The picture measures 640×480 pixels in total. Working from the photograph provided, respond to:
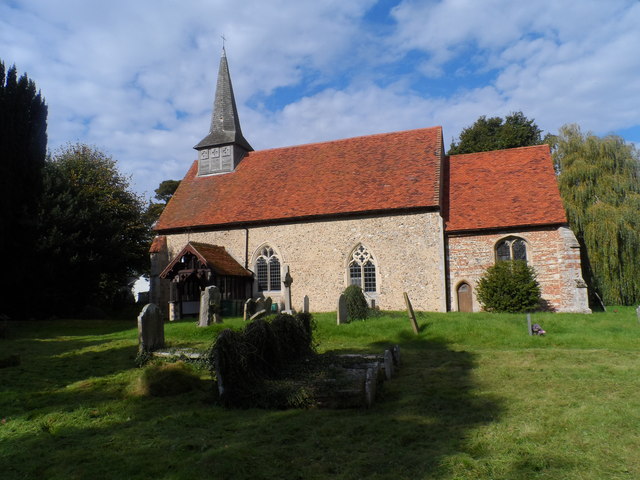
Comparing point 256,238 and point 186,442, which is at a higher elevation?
point 256,238

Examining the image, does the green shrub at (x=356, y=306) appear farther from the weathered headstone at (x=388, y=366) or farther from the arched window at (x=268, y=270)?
the weathered headstone at (x=388, y=366)

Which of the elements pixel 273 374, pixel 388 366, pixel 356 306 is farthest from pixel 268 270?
pixel 273 374

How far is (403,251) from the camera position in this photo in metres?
18.9

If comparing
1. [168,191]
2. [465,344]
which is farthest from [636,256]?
[168,191]

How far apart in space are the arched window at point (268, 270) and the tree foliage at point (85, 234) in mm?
7523

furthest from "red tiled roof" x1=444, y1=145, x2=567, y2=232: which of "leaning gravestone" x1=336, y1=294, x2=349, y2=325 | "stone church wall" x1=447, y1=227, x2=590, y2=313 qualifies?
"leaning gravestone" x1=336, y1=294, x2=349, y2=325

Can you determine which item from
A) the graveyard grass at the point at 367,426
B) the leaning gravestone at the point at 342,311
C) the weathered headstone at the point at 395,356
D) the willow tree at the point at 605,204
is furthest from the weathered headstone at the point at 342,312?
the willow tree at the point at 605,204

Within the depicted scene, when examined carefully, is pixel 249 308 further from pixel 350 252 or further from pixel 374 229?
pixel 374 229

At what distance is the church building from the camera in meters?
18.3

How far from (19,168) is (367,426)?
1923cm

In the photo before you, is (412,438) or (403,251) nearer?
(412,438)

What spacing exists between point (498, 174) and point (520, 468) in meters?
18.9

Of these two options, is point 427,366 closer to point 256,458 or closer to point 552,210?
point 256,458

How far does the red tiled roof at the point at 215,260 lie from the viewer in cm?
1926
